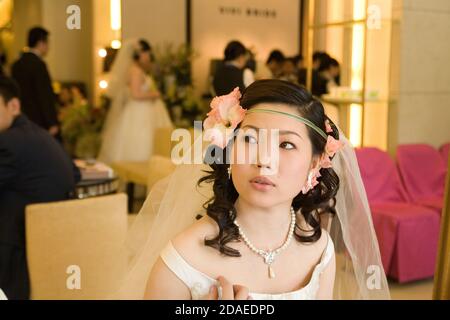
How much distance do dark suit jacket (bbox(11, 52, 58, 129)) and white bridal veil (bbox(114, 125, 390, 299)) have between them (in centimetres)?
309

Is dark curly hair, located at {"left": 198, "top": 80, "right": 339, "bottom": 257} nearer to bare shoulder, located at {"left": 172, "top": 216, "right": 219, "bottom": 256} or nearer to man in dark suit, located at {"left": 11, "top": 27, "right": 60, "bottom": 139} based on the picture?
bare shoulder, located at {"left": 172, "top": 216, "right": 219, "bottom": 256}

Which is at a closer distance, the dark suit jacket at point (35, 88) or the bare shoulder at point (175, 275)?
the bare shoulder at point (175, 275)

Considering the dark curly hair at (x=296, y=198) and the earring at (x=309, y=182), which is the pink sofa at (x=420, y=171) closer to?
the dark curly hair at (x=296, y=198)

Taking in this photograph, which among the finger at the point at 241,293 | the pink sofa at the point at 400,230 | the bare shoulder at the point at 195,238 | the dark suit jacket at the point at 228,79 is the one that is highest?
the dark suit jacket at the point at 228,79

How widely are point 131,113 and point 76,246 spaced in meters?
3.58

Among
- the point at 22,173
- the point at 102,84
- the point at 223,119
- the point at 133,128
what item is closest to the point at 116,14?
the point at 223,119

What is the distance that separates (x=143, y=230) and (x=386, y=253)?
7.92 ft

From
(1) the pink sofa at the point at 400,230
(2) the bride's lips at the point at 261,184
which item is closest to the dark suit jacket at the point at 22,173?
(2) the bride's lips at the point at 261,184

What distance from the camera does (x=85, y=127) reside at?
6.14 metres

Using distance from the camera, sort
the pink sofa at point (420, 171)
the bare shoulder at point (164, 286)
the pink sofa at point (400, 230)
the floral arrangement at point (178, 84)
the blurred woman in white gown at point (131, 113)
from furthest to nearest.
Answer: the floral arrangement at point (178, 84) < the blurred woman in white gown at point (131, 113) < the pink sofa at point (420, 171) < the pink sofa at point (400, 230) < the bare shoulder at point (164, 286)

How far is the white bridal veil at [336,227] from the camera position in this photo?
130 centimetres

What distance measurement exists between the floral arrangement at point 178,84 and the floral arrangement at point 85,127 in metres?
0.76

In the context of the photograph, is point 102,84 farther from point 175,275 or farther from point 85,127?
point 175,275
